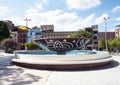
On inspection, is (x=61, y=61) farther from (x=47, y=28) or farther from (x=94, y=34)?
(x=47, y=28)

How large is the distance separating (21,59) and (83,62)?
16.3ft

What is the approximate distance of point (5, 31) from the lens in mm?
37500

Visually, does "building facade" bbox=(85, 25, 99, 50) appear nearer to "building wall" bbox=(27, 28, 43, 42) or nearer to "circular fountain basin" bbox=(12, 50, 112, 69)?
"building wall" bbox=(27, 28, 43, 42)

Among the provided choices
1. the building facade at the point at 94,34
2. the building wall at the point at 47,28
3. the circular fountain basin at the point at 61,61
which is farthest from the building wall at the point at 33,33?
the circular fountain basin at the point at 61,61

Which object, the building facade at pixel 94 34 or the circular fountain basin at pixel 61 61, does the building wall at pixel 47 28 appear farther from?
the circular fountain basin at pixel 61 61

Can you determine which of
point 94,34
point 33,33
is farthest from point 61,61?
point 94,34

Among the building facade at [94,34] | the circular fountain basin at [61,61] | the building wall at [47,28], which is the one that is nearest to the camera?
the circular fountain basin at [61,61]

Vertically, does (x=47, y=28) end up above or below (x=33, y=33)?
above

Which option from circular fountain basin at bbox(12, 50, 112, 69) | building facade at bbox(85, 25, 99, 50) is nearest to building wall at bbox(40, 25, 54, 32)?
building facade at bbox(85, 25, 99, 50)

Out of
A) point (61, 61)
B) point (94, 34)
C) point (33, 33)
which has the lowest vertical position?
point (61, 61)

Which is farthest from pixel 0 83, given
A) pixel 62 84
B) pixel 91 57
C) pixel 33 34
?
pixel 33 34

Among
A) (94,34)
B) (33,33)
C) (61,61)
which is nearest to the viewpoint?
(61,61)

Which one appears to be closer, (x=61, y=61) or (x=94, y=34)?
(x=61, y=61)

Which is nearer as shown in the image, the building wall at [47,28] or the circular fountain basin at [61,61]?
the circular fountain basin at [61,61]
